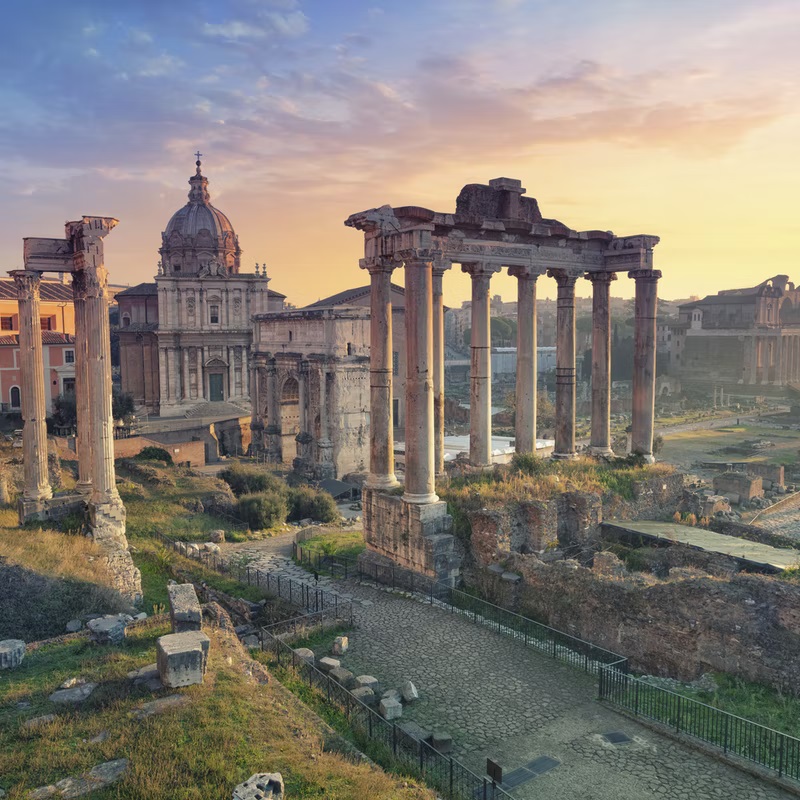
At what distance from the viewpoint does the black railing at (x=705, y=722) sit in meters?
8.56

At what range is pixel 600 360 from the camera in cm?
2069

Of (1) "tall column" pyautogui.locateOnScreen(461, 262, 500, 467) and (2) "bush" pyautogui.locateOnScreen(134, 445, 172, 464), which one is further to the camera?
(2) "bush" pyautogui.locateOnScreen(134, 445, 172, 464)

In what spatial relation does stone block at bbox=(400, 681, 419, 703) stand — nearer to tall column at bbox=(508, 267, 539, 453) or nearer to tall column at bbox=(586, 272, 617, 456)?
tall column at bbox=(508, 267, 539, 453)

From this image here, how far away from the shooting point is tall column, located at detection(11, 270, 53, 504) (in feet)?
58.4

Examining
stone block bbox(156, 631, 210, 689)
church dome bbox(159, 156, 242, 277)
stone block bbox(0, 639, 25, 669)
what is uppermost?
church dome bbox(159, 156, 242, 277)

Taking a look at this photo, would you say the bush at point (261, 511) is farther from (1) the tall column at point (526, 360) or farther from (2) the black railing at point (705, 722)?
(2) the black railing at point (705, 722)

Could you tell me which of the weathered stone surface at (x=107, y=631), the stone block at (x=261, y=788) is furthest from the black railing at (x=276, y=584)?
the stone block at (x=261, y=788)

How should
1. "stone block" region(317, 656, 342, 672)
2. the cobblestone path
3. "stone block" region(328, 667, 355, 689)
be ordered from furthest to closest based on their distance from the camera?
"stone block" region(317, 656, 342, 672) < "stone block" region(328, 667, 355, 689) < the cobblestone path

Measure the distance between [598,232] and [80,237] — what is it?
42.5 feet

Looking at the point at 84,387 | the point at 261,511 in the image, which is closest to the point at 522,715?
the point at 84,387

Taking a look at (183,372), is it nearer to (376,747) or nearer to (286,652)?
(286,652)

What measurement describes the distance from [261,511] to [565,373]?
1097cm

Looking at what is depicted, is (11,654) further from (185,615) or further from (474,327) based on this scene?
(474,327)

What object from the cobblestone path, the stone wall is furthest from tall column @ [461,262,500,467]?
the stone wall
